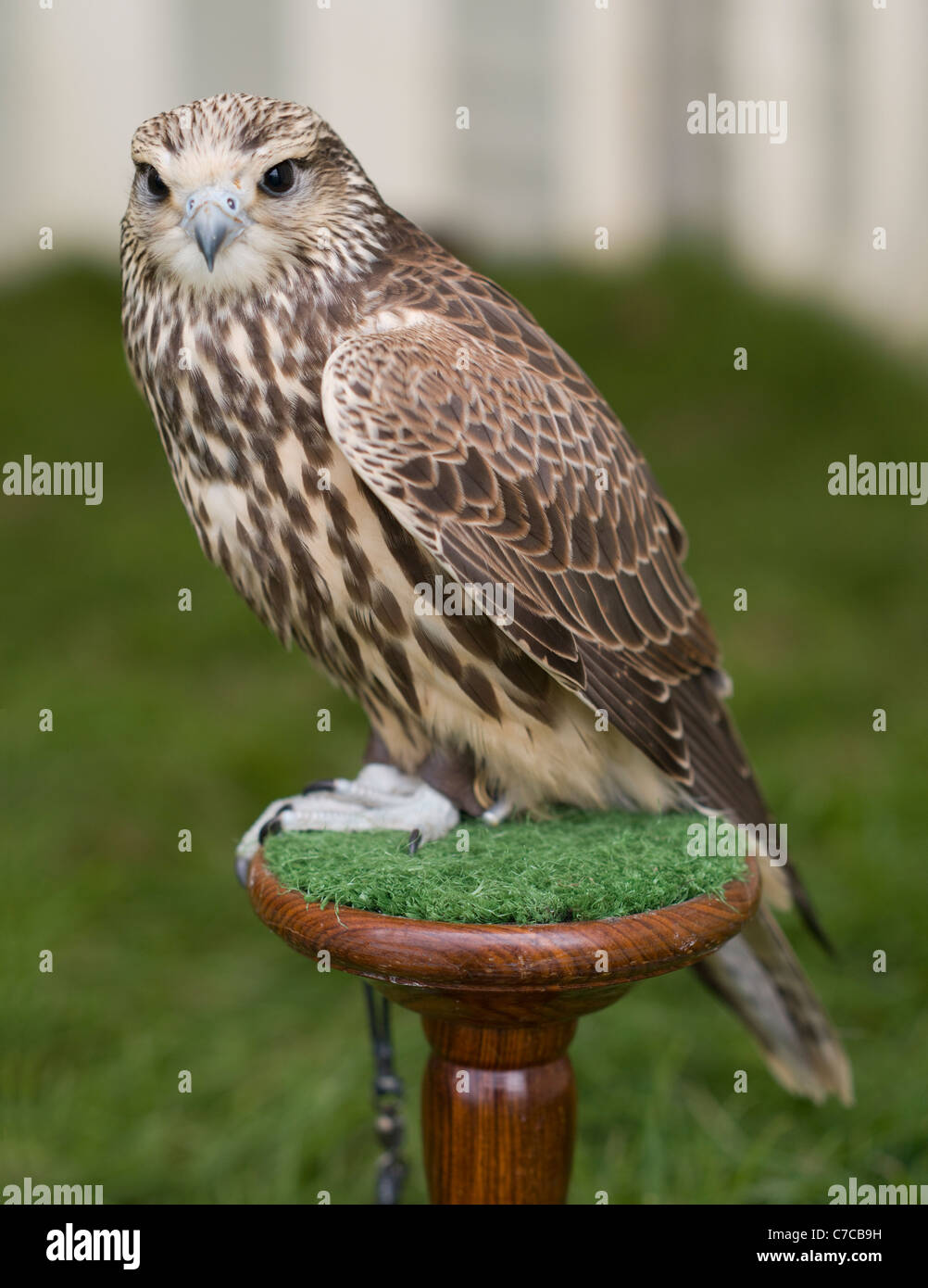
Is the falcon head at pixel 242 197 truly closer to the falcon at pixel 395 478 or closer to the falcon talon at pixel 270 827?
the falcon at pixel 395 478

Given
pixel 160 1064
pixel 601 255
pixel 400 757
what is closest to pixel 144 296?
pixel 400 757

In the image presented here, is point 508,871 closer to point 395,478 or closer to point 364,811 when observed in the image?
point 364,811

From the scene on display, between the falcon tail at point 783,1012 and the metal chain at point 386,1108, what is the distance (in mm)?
630

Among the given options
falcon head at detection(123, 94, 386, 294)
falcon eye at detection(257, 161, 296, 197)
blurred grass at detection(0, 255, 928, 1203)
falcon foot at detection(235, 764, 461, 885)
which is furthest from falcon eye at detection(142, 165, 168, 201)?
blurred grass at detection(0, 255, 928, 1203)

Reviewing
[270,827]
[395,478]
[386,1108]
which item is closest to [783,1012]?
[386,1108]

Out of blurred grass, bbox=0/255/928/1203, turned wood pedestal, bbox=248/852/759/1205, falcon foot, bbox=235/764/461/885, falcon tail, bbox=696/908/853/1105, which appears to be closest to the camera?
turned wood pedestal, bbox=248/852/759/1205

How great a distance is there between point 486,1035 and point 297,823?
1.54 feet

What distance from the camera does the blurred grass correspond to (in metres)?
2.96

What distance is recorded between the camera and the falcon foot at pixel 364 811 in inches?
81.7

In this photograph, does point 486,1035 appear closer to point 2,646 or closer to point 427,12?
point 2,646

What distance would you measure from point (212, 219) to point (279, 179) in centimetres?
17

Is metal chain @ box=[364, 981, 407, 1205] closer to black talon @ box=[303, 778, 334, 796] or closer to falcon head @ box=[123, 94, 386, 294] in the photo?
black talon @ box=[303, 778, 334, 796]

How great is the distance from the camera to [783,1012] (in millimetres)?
2449

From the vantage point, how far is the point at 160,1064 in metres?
3.27
